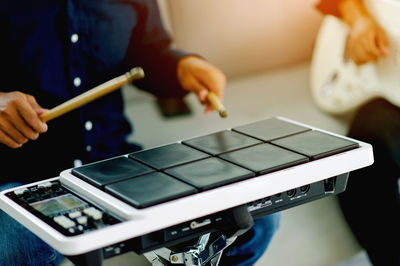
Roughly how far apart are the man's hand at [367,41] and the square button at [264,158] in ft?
2.27

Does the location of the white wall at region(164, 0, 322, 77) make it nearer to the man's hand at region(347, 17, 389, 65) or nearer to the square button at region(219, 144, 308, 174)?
the man's hand at region(347, 17, 389, 65)

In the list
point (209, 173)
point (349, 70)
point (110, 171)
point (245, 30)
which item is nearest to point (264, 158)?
point (209, 173)

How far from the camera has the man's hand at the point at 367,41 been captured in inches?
56.2

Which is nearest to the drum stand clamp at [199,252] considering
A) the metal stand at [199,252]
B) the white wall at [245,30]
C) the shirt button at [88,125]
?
the metal stand at [199,252]

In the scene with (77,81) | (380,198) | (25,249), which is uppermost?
(77,81)

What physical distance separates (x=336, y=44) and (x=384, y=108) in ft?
0.90

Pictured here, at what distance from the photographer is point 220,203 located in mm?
726

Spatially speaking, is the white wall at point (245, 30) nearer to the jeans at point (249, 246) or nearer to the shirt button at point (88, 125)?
the shirt button at point (88, 125)

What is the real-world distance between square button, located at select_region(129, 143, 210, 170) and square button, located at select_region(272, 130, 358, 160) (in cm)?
12

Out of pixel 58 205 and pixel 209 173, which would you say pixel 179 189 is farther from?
pixel 58 205

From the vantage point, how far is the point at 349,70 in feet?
5.11

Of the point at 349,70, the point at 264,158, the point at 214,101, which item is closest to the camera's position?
the point at 264,158

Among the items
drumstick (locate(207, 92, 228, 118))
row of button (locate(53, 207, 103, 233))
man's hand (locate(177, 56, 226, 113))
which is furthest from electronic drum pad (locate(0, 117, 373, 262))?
man's hand (locate(177, 56, 226, 113))

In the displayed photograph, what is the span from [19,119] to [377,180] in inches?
33.6
